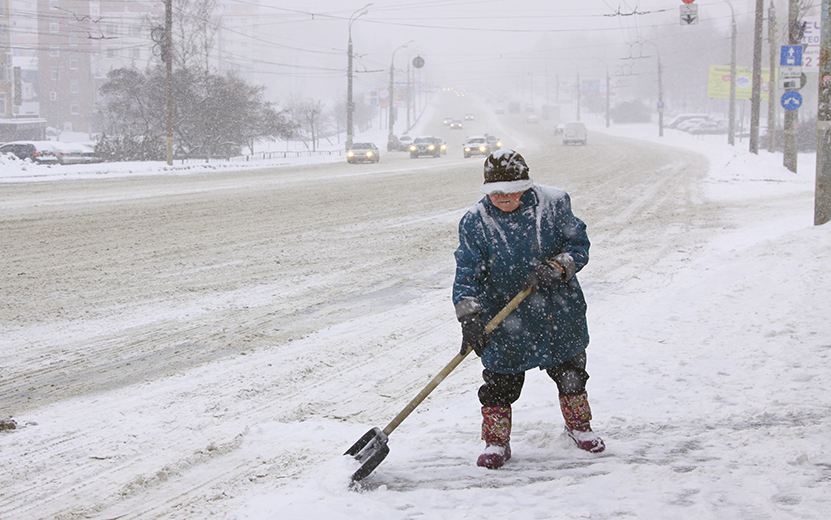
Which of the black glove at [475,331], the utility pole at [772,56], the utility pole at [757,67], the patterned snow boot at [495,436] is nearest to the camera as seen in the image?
the black glove at [475,331]

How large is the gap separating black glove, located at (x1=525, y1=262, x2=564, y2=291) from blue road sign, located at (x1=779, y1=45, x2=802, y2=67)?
1266 cm

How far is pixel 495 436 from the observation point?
3553 mm

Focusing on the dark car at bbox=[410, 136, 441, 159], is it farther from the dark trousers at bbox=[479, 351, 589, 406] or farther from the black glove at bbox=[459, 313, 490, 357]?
the black glove at bbox=[459, 313, 490, 357]

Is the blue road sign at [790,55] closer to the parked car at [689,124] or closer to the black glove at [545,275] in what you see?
the black glove at [545,275]

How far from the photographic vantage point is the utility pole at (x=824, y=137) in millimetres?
10234

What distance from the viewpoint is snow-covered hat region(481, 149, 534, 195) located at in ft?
10.9

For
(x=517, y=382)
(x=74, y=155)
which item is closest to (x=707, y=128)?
(x=74, y=155)

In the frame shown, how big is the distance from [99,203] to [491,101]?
12808cm

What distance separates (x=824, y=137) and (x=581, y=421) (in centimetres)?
865

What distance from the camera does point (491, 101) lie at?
137250 millimetres

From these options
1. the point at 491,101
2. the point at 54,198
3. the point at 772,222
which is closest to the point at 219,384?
the point at 772,222

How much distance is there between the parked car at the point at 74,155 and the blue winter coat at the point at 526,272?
30.6 m

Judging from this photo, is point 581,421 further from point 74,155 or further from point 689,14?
point 74,155

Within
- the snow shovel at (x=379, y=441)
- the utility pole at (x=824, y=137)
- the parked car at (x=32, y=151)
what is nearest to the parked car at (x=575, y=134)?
the parked car at (x=32, y=151)
